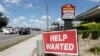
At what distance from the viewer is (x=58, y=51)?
10516mm

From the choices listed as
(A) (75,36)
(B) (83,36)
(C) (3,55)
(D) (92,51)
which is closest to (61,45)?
(A) (75,36)

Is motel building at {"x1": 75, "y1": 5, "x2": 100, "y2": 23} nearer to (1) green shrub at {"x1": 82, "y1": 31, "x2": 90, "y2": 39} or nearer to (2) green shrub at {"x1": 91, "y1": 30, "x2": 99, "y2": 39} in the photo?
(1) green shrub at {"x1": 82, "y1": 31, "x2": 90, "y2": 39}

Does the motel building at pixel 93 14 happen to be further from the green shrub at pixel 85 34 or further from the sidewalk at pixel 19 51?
the sidewalk at pixel 19 51

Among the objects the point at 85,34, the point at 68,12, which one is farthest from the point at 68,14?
the point at 85,34

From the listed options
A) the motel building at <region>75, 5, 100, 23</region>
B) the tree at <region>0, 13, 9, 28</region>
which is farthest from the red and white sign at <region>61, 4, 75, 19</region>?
the tree at <region>0, 13, 9, 28</region>

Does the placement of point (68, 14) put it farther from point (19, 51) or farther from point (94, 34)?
point (19, 51)

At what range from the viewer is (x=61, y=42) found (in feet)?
33.7

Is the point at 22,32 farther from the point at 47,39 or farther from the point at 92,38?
the point at 47,39

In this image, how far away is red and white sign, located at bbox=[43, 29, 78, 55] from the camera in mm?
9680

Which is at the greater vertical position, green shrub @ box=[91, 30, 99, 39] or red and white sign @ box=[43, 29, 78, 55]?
red and white sign @ box=[43, 29, 78, 55]

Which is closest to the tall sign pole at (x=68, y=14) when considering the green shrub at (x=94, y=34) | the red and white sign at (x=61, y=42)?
the green shrub at (x=94, y=34)

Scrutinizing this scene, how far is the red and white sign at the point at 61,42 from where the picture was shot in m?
9.68

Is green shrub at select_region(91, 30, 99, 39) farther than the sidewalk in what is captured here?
Yes

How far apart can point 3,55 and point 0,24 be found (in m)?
99.4
